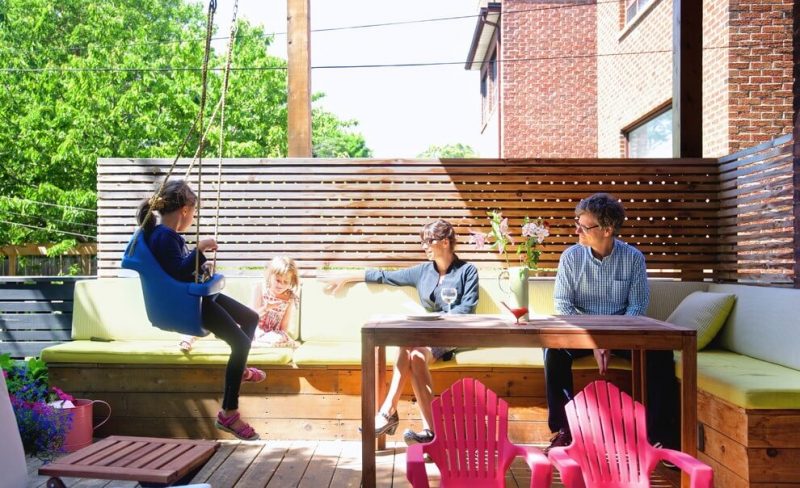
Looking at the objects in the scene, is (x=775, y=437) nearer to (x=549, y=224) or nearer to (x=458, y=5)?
(x=549, y=224)

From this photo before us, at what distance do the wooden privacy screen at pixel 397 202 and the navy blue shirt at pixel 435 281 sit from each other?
2.12ft

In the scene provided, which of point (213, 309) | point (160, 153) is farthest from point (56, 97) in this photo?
point (213, 309)

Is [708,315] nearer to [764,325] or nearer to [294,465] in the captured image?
[764,325]

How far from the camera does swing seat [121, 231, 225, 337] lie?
309 cm

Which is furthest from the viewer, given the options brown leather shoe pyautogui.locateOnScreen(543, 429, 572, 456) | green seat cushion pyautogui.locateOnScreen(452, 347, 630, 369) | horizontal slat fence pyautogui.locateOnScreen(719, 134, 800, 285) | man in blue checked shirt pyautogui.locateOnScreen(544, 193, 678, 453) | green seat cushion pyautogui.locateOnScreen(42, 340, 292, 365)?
horizontal slat fence pyautogui.locateOnScreen(719, 134, 800, 285)

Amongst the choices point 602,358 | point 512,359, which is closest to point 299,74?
point 512,359

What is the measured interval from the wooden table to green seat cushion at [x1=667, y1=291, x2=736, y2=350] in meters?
1.14

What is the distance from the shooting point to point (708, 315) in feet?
13.9

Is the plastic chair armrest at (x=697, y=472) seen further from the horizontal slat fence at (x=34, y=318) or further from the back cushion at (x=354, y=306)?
the horizontal slat fence at (x=34, y=318)

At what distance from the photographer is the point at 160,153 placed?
1519 cm

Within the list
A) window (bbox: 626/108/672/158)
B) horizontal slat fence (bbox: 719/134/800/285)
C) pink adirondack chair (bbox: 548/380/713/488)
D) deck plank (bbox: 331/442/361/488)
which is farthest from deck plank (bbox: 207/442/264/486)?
window (bbox: 626/108/672/158)

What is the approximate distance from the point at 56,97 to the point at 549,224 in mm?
13391

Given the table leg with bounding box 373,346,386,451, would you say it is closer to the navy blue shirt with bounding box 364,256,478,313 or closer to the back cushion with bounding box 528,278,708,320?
the navy blue shirt with bounding box 364,256,478,313

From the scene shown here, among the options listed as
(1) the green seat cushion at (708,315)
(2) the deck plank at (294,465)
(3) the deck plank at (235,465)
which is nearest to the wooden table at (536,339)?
(2) the deck plank at (294,465)
